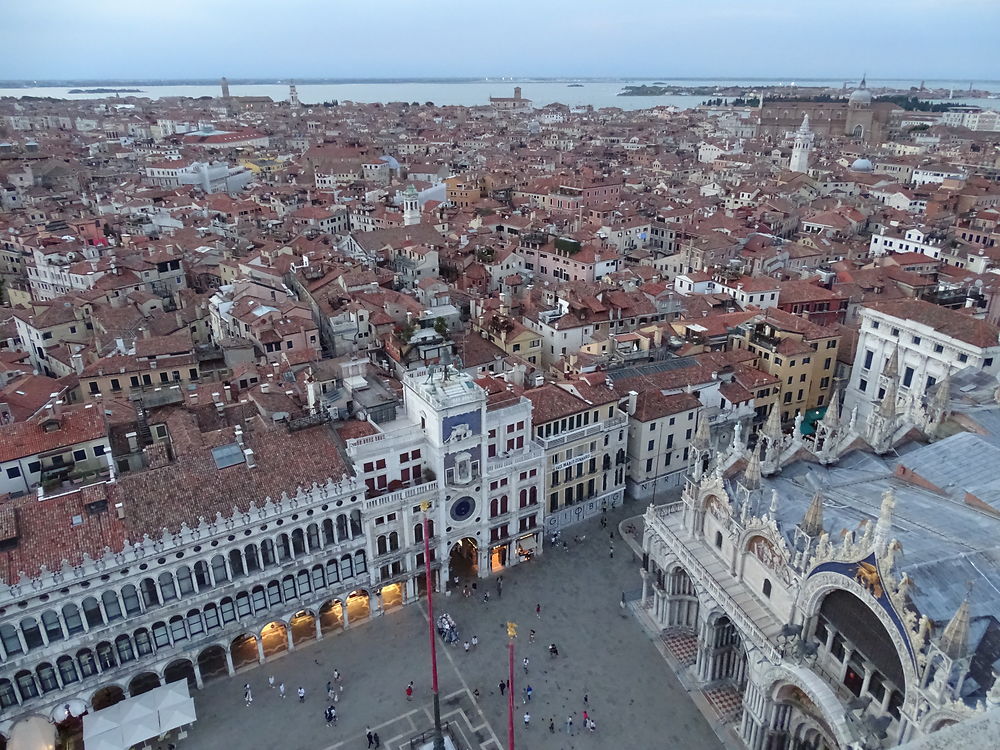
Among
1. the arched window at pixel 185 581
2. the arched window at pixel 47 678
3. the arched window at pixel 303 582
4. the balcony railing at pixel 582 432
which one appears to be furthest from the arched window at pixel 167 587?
the balcony railing at pixel 582 432

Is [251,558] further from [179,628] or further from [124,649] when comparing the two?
[124,649]

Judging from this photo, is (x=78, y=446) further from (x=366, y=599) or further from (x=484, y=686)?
(x=484, y=686)

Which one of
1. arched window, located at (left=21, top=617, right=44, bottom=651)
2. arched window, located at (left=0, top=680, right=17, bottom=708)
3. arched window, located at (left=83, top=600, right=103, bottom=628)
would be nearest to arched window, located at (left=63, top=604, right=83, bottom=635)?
arched window, located at (left=83, top=600, right=103, bottom=628)

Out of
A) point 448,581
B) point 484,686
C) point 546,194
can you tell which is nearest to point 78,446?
point 448,581

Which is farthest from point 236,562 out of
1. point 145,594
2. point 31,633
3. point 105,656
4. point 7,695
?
point 7,695

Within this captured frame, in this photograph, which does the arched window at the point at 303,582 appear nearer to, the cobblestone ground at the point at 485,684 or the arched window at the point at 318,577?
the arched window at the point at 318,577
